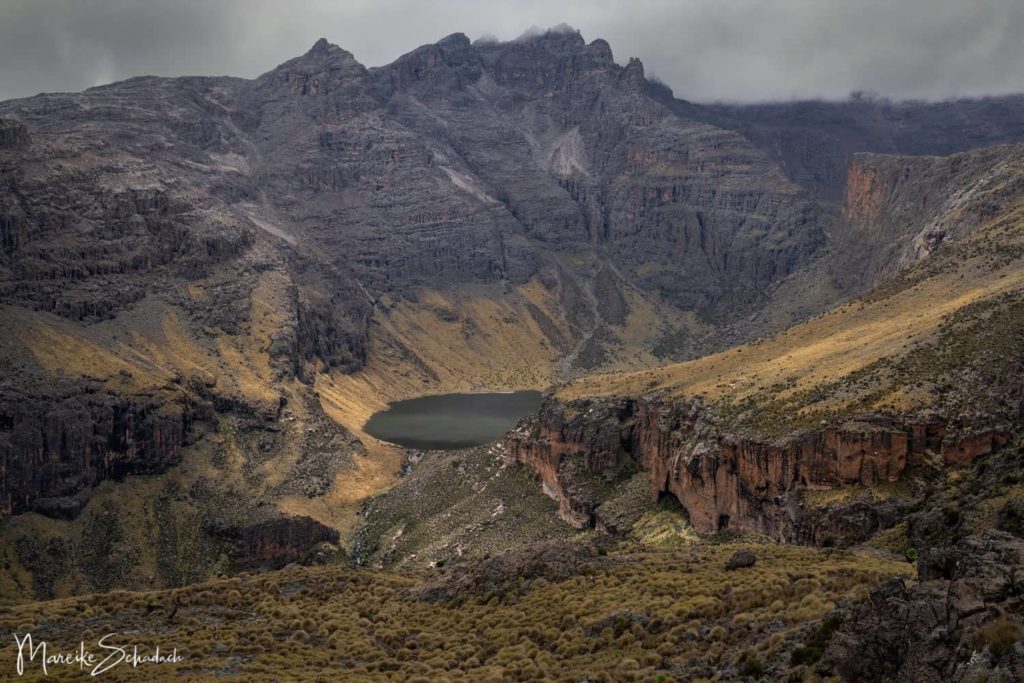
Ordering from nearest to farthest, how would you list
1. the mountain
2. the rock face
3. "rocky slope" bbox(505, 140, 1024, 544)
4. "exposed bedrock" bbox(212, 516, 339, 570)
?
the rock face → the mountain → "rocky slope" bbox(505, 140, 1024, 544) → "exposed bedrock" bbox(212, 516, 339, 570)

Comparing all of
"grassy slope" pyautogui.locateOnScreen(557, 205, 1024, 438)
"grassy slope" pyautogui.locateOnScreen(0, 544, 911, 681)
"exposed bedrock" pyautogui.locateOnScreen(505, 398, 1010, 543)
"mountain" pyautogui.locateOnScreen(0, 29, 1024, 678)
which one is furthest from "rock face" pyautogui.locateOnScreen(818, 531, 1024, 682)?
"grassy slope" pyautogui.locateOnScreen(557, 205, 1024, 438)

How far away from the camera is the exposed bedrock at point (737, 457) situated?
69.1 metres

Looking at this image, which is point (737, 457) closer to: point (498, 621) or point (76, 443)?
point (498, 621)

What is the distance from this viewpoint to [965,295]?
9712 cm

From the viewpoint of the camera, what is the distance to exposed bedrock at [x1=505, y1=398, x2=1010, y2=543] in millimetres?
69125

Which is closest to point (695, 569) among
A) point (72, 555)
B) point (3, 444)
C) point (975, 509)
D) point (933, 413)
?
point (975, 509)

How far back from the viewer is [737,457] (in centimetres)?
8356

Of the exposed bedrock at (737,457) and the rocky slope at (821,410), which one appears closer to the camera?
the exposed bedrock at (737,457)

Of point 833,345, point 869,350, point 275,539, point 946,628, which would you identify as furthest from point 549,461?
point 946,628

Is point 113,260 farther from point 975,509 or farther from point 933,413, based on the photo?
point 975,509

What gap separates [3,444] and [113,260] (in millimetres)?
72805

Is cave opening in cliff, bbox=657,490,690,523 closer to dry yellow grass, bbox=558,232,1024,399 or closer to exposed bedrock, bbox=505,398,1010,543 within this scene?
exposed bedrock, bbox=505,398,1010,543

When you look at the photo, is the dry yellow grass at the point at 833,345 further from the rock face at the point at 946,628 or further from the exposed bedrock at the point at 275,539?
the rock face at the point at 946,628

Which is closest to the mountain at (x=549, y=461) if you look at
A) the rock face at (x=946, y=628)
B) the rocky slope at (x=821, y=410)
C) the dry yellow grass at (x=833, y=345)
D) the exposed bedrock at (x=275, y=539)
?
the rock face at (x=946, y=628)
